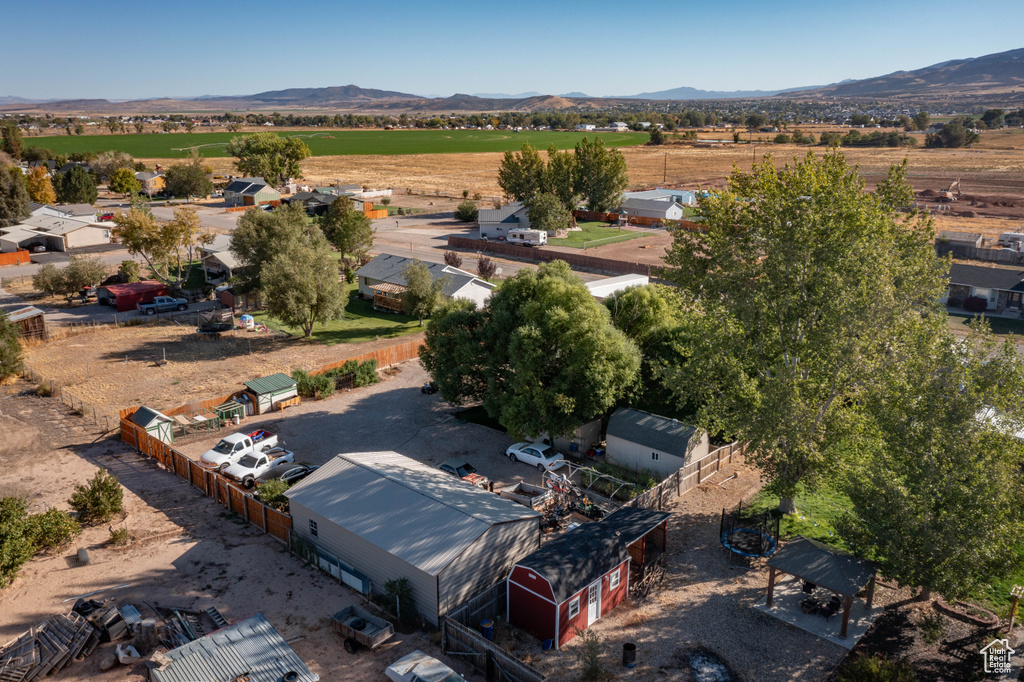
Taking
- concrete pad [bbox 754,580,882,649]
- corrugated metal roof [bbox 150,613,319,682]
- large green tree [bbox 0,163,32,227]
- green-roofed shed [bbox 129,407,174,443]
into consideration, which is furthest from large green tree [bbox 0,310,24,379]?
large green tree [bbox 0,163,32,227]

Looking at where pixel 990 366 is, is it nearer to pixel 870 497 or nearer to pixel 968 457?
pixel 968 457

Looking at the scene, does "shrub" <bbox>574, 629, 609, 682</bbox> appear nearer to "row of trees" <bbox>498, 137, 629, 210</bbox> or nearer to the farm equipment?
the farm equipment

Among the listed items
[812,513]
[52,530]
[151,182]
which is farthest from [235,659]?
[151,182]

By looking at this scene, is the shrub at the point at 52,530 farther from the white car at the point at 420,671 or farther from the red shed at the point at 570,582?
the red shed at the point at 570,582

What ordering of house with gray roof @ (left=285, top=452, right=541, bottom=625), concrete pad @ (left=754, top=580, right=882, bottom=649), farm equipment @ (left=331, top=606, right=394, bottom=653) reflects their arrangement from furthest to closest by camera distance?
house with gray roof @ (left=285, top=452, right=541, bottom=625) < concrete pad @ (left=754, top=580, right=882, bottom=649) < farm equipment @ (left=331, top=606, right=394, bottom=653)

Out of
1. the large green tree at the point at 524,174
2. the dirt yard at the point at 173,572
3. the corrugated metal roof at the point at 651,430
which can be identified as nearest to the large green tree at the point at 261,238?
the dirt yard at the point at 173,572
